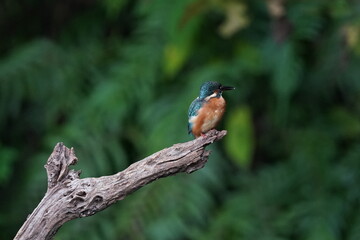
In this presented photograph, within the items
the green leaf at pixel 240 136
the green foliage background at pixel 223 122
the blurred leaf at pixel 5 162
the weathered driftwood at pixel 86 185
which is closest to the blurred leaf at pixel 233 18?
the green foliage background at pixel 223 122

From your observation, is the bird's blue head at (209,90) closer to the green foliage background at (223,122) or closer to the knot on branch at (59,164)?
the knot on branch at (59,164)

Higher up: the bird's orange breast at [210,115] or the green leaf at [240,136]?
the green leaf at [240,136]

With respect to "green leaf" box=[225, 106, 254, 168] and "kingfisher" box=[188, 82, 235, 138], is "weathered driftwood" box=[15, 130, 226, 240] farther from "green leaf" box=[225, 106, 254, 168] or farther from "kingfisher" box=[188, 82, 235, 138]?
"green leaf" box=[225, 106, 254, 168]

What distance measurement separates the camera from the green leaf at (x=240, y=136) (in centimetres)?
430

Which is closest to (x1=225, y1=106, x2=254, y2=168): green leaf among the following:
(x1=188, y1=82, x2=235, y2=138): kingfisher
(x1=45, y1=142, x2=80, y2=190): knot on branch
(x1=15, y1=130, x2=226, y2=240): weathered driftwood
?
(x1=188, y1=82, x2=235, y2=138): kingfisher

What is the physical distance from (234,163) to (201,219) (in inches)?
19.5

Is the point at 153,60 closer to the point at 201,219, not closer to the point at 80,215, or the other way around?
the point at 201,219

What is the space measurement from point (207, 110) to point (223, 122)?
2.15 meters

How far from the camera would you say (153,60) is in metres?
4.75

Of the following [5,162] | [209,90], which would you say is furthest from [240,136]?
[209,90]

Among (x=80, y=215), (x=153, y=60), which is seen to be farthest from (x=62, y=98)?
(x=80, y=215)

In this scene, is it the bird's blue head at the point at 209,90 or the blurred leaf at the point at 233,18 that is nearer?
the bird's blue head at the point at 209,90

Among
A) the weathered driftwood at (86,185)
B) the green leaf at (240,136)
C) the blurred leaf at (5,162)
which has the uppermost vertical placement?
the blurred leaf at (5,162)

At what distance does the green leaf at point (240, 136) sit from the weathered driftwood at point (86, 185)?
201cm
